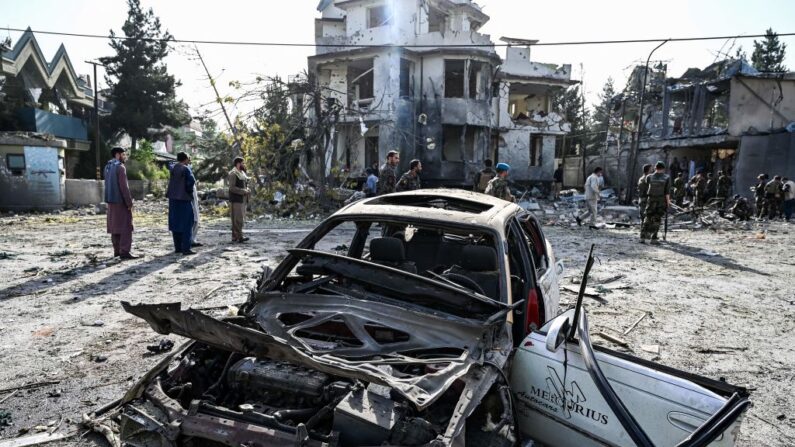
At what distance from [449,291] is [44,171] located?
19.7m

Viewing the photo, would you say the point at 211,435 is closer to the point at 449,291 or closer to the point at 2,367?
Result: the point at 449,291

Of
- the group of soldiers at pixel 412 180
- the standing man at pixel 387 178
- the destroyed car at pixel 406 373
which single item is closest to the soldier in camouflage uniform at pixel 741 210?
the group of soldiers at pixel 412 180

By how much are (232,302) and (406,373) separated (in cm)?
389

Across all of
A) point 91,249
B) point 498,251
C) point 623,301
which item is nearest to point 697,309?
point 623,301

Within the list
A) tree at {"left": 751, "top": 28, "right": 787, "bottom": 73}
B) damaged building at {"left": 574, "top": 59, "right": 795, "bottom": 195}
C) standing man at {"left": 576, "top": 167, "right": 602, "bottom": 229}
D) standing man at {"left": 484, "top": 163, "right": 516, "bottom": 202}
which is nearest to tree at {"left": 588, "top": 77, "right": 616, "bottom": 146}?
tree at {"left": 751, "top": 28, "right": 787, "bottom": 73}

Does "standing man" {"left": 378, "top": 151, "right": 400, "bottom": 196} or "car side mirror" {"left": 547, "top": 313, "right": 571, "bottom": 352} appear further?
"standing man" {"left": 378, "top": 151, "right": 400, "bottom": 196}

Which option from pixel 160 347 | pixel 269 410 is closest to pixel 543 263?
pixel 269 410

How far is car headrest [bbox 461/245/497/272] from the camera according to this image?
3.07m

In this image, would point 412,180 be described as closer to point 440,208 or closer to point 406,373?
point 440,208

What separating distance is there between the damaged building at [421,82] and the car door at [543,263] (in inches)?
710

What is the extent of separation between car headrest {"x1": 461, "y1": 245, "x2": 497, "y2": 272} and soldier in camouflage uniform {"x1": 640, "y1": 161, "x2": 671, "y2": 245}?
862cm

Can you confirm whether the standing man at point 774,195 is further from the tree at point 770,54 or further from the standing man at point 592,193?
the tree at point 770,54

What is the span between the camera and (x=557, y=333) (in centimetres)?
249

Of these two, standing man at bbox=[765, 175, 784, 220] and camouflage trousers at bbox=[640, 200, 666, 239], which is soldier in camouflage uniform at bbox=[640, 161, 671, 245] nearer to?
camouflage trousers at bbox=[640, 200, 666, 239]
